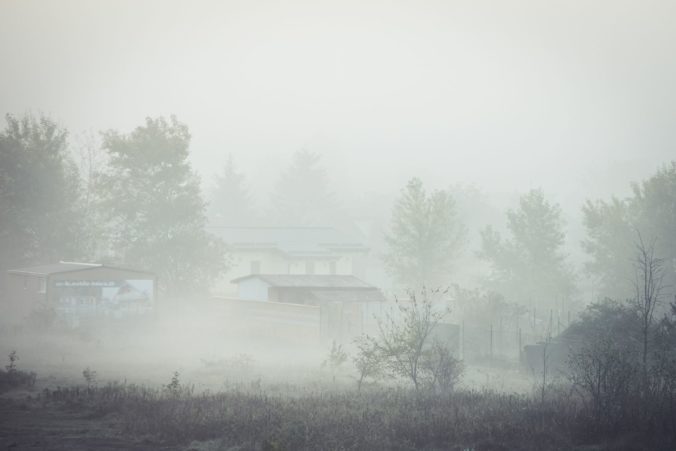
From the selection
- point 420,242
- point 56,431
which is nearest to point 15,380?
point 56,431

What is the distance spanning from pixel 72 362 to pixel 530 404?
18554 mm

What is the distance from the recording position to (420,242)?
152 feet

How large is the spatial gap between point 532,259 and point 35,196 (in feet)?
124

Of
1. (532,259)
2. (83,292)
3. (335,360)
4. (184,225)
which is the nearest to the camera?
(335,360)

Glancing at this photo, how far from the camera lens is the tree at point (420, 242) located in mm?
46406

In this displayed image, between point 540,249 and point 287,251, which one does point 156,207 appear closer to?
point 287,251

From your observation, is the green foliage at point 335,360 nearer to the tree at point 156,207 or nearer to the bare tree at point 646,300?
the bare tree at point 646,300

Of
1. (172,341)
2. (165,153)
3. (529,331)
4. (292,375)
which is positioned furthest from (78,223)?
(529,331)

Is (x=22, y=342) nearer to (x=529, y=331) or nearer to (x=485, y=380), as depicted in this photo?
(x=485, y=380)

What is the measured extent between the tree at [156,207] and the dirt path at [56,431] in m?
27.2

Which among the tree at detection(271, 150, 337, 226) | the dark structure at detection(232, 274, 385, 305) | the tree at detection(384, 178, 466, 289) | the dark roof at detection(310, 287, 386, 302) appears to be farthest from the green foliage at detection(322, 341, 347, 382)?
the tree at detection(271, 150, 337, 226)

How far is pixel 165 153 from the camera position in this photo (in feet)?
142

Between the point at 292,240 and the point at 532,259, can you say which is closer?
the point at 532,259

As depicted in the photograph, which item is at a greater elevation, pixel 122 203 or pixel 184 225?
pixel 122 203
